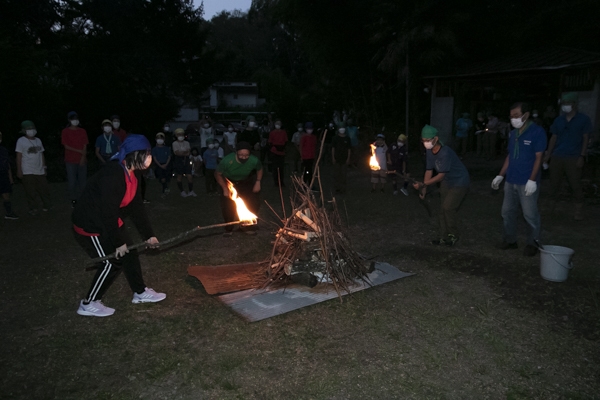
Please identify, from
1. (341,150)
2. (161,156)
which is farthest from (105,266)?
(341,150)

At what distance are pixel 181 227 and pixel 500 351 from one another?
6.12 m

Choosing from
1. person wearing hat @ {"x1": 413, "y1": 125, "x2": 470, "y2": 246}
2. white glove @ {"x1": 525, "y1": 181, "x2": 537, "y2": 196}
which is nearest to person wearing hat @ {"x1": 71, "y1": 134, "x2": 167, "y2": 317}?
person wearing hat @ {"x1": 413, "y1": 125, "x2": 470, "y2": 246}

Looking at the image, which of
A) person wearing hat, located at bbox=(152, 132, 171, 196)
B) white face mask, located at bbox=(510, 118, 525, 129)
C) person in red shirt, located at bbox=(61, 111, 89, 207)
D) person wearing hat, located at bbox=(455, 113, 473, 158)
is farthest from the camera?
person wearing hat, located at bbox=(455, 113, 473, 158)

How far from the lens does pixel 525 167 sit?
6227 millimetres

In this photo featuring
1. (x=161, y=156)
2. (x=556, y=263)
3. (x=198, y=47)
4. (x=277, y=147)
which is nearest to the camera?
(x=556, y=263)

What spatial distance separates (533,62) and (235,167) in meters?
13.8

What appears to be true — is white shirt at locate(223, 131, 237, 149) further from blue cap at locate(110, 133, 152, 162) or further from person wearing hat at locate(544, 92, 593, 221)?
blue cap at locate(110, 133, 152, 162)

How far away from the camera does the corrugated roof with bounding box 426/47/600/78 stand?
15289 millimetres

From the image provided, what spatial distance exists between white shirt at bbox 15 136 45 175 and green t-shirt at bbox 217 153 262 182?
393 centimetres

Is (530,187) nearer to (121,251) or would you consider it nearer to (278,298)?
(278,298)

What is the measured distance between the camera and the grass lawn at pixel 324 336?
3.70 metres

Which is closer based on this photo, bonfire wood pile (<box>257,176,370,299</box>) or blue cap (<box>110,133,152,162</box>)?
blue cap (<box>110,133,152,162</box>)

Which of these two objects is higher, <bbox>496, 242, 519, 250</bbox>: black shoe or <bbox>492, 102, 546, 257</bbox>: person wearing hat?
<bbox>492, 102, 546, 257</bbox>: person wearing hat

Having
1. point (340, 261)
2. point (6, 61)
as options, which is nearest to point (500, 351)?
point (340, 261)
